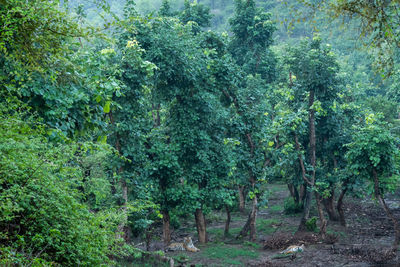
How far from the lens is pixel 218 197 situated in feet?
42.8

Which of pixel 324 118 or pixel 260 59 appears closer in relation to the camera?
pixel 324 118

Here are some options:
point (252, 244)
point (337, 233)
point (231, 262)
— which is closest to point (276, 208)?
point (337, 233)

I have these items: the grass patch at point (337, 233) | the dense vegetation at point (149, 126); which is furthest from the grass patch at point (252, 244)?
the grass patch at point (337, 233)

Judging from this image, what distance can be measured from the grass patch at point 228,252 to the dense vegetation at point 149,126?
1.16 metres

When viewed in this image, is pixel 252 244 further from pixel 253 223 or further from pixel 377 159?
pixel 377 159

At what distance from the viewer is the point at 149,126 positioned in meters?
11.7

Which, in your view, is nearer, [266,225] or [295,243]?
[295,243]

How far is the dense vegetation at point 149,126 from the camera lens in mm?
4316

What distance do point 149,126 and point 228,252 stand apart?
5.03 m

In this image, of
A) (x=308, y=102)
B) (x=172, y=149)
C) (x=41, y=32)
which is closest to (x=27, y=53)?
(x=41, y=32)

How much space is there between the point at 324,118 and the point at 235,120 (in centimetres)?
438

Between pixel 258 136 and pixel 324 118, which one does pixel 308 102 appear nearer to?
pixel 324 118

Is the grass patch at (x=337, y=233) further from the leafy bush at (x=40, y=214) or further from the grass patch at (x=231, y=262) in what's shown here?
the leafy bush at (x=40, y=214)

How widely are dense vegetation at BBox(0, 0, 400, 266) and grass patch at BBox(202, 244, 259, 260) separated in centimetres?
116
